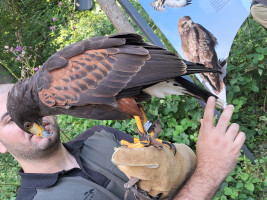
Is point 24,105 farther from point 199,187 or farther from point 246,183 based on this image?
point 246,183

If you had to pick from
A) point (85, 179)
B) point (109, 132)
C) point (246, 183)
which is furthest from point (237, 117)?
point (85, 179)

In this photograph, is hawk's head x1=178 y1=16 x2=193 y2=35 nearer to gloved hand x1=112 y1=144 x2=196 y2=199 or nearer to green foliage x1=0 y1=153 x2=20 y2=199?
gloved hand x1=112 y1=144 x2=196 y2=199

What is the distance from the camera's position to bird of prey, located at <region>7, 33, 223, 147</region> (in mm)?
1910

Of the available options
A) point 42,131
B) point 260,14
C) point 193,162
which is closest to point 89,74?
point 42,131

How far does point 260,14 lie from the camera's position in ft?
10.6

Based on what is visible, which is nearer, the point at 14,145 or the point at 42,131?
the point at 42,131

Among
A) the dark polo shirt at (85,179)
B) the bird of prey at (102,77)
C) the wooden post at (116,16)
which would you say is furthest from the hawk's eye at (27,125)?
the wooden post at (116,16)

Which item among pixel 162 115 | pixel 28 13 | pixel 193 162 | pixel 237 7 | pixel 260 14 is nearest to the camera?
pixel 193 162

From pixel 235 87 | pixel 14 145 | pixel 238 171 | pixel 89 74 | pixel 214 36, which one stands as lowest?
pixel 238 171

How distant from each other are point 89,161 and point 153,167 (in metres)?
0.74

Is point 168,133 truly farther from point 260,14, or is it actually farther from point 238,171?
point 260,14

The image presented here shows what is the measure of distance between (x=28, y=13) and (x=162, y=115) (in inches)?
335

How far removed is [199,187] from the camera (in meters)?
2.15

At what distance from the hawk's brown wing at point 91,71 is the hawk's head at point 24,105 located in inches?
4.3
